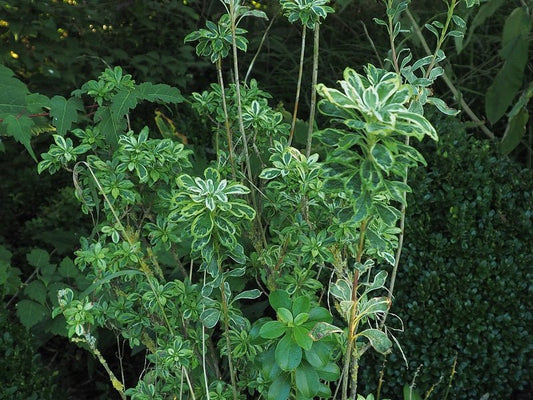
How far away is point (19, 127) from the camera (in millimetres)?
2154

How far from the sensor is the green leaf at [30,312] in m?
2.70

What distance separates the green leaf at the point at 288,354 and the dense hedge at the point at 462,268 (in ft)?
3.93

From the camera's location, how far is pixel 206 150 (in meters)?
3.56

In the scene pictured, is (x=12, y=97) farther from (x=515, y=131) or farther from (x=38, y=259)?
(x=515, y=131)

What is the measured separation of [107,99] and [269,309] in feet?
4.02

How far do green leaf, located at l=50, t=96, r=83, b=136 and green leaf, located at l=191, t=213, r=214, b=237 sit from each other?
2.07 ft

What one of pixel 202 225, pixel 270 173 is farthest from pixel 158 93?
pixel 202 225

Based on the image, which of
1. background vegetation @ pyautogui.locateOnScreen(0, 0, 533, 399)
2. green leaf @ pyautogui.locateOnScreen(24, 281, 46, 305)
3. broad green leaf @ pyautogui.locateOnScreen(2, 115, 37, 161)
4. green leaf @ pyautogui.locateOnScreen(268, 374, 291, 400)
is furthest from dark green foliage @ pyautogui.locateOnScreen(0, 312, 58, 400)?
green leaf @ pyautogui.locateOnScreen(268, 374, 291, 400)

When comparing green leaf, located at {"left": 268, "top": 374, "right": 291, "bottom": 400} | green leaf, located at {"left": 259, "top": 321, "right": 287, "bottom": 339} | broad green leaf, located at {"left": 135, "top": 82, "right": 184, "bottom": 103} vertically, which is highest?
broad green leaf, located at {"left": 135, "top": 82, "right": 184, "bottom": 103}

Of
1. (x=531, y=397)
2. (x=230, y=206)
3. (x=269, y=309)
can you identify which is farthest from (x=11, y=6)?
(x=531, y=397)

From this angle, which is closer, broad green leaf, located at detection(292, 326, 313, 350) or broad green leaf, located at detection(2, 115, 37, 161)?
broad green leaf, located at detection(292, 326, 313, 350)

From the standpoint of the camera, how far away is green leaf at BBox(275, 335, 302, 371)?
170 centimetres

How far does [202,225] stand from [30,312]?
1270 mm

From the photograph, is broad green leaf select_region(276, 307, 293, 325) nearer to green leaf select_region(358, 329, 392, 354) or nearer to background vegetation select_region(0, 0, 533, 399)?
green leaf select_region(358, 329, 392, 354)
